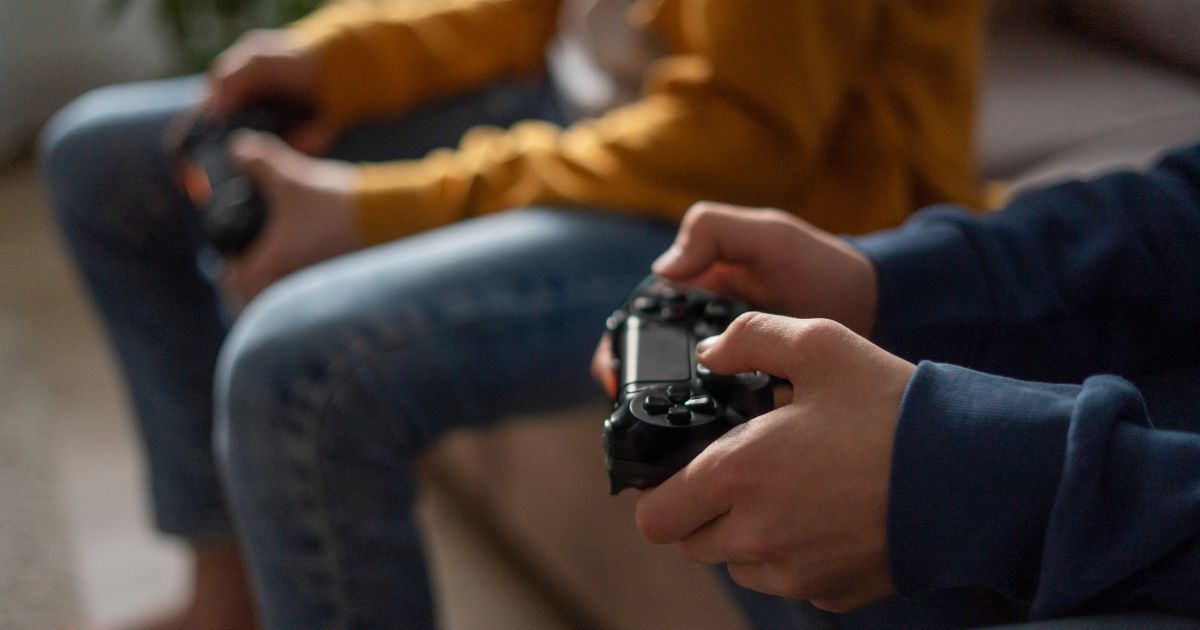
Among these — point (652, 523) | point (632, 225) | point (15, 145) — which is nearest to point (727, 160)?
point (632, 225)

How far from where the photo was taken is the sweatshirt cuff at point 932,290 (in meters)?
0.42

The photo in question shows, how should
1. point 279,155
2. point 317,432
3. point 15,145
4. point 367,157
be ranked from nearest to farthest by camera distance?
1. point 317,432
2. point 279,155
3. point 367,157
4. point 15,145

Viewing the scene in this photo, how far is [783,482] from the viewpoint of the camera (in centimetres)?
33

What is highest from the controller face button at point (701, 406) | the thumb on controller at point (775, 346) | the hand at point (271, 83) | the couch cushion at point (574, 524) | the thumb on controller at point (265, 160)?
the thumb on controller at point (775, 346)

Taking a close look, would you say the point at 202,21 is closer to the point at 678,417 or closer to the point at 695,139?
the point at 695,139

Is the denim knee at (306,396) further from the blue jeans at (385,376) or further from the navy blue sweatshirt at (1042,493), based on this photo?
the navy blue sweatshirt at (1042,493)

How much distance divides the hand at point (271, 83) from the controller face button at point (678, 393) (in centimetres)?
56

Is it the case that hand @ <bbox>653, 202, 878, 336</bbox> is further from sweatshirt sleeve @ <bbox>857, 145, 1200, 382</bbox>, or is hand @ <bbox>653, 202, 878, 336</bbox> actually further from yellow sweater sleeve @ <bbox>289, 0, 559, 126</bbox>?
yellow sweater sleeve @ <bbox>289, 0, 559, 126</bbox>

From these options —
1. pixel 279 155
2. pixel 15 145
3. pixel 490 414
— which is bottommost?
pixel 15 145

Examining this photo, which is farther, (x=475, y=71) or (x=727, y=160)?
(x=475, y=71)

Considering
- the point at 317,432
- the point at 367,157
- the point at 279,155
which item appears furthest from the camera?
the point at 367,157

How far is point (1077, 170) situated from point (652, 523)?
1.36ft

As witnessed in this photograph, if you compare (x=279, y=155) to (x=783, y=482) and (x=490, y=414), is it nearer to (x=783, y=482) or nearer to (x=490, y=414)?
(x=490, y=414)

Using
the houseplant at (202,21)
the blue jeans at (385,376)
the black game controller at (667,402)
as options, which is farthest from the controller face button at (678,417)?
the houseplant at (202,21)
